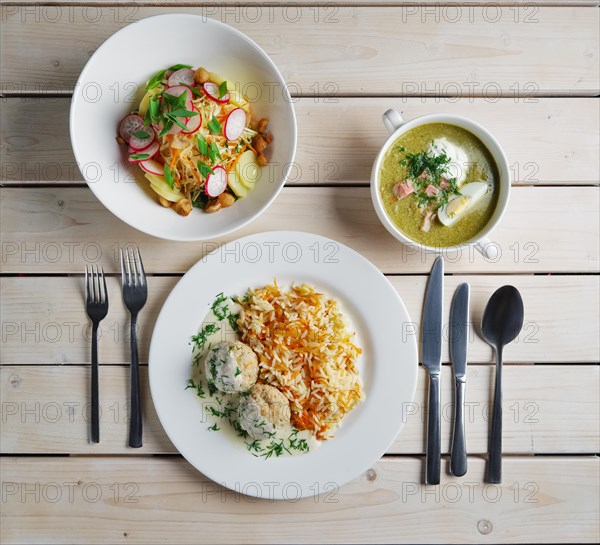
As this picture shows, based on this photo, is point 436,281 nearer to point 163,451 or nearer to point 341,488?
point 341,488

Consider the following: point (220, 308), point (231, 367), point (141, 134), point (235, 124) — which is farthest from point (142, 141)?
point (231, 367)

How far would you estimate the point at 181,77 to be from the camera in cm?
150

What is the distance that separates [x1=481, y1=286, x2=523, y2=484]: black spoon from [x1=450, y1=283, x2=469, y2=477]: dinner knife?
0.07 m

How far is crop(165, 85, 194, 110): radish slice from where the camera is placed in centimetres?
145

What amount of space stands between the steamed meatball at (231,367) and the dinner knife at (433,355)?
1.65ft

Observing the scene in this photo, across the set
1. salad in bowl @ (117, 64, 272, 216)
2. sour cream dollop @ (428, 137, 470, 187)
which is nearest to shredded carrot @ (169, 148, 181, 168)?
salad in bowl @ (117, 64, 272, 216)

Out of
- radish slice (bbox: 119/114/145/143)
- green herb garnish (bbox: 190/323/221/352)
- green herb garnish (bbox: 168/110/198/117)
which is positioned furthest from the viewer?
green herb garnish (bbox: 190/323/221/352)

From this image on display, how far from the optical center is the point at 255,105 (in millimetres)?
1562

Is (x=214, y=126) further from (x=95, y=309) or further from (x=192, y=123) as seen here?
(x=95, y=309)

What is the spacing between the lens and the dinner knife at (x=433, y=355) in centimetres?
163

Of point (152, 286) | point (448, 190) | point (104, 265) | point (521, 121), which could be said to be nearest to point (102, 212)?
point (104, 265)

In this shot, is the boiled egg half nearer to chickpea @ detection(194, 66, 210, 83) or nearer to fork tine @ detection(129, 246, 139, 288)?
chickpea @ detection(194, 66, 210, 83)

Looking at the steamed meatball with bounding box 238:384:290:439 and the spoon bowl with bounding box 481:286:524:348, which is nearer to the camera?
the steamed meatball with bounding box 238:384:290:439

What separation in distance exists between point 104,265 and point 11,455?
24.2 inches
